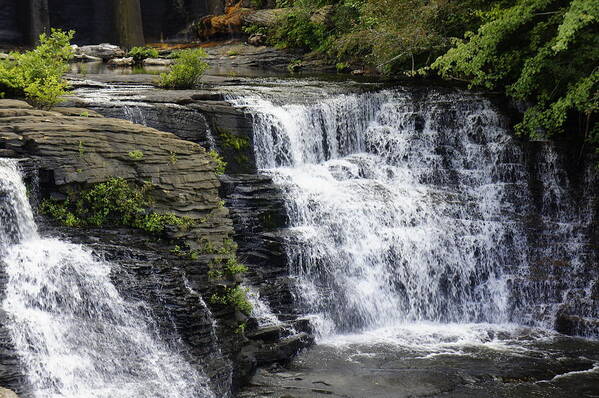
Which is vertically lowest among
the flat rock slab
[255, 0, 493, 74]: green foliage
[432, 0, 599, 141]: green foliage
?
the flat rock slab

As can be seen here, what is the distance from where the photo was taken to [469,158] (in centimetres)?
1510

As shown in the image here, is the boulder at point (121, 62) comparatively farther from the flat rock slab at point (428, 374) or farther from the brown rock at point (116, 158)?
the flat rock slab at point (428, 374)

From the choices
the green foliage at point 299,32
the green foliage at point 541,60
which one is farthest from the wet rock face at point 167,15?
the green foliage at point 541,60

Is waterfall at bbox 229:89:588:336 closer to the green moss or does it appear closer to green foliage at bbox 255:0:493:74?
the green moss

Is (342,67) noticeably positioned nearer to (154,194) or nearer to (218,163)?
(218,163)

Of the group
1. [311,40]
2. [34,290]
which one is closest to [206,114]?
[34,290]

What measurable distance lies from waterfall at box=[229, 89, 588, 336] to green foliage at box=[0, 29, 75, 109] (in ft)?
12.5

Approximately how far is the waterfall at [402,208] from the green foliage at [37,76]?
3.82 metres

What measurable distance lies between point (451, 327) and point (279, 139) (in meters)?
5.01

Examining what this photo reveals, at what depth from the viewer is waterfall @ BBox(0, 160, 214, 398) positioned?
329 inches

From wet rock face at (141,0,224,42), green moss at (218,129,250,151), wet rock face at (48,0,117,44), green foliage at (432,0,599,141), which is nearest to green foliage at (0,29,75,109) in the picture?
green moss at (218,129,250,151)

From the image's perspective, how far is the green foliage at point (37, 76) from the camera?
11.8m

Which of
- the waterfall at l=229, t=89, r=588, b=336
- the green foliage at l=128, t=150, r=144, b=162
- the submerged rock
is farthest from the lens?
the submerged rock

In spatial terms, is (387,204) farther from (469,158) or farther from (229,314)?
(229,314)
